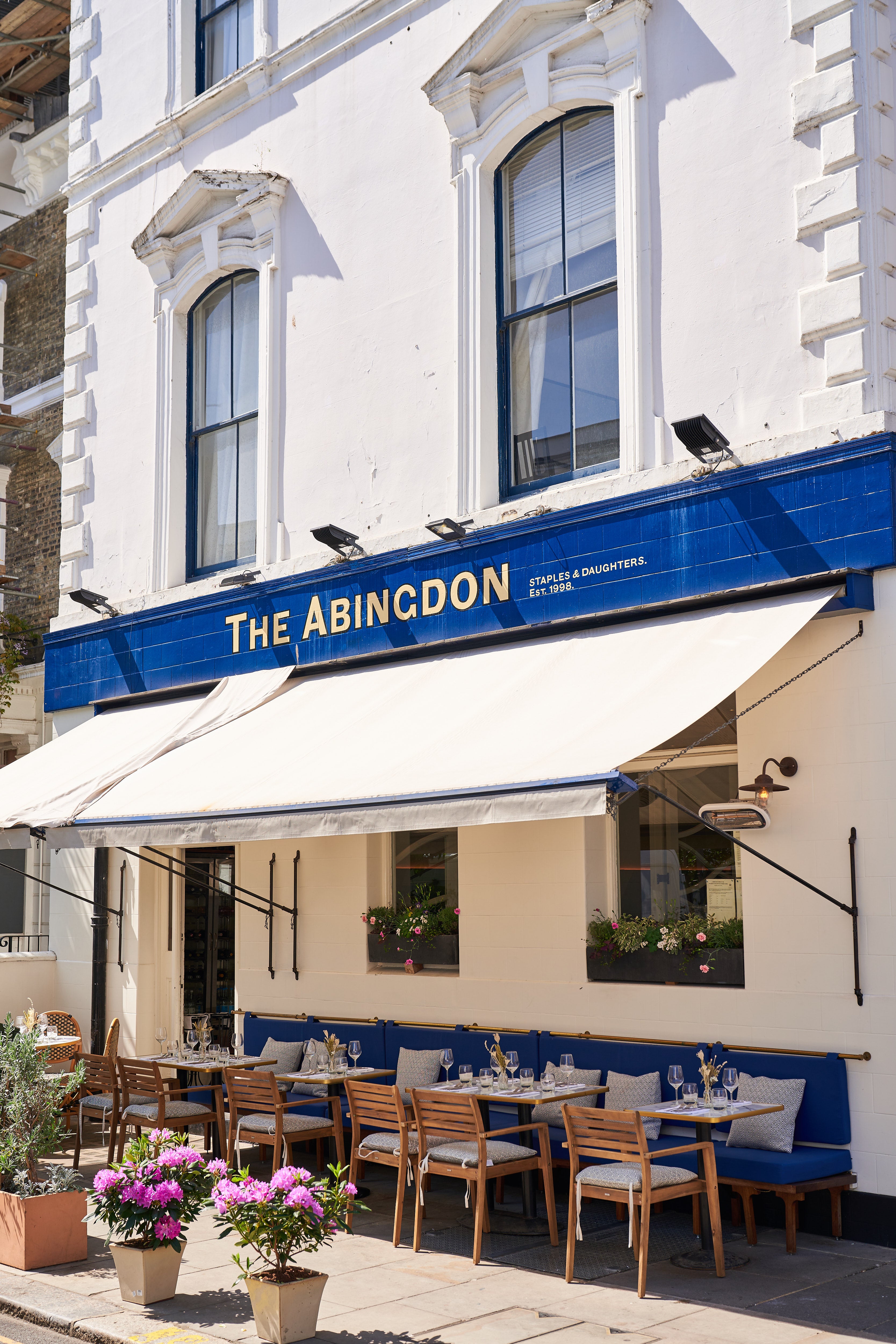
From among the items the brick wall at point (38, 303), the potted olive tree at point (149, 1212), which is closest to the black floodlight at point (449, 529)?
the potted olive tree at point (149, 1212)

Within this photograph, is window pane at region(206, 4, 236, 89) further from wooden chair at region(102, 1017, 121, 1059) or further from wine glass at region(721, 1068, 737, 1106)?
wine glass at region(721, 1068, 737, 1106)

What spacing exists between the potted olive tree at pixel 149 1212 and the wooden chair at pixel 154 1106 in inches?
132

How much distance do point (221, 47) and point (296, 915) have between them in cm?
819

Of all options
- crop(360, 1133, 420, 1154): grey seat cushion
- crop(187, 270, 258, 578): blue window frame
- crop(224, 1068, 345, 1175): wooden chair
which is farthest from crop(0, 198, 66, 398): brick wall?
crop(360, 1133, 420, 1154): grey seat cushion

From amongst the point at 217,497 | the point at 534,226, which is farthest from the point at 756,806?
the point at 217,497

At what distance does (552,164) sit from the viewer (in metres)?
10.1

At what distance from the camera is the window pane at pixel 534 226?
1007 cm

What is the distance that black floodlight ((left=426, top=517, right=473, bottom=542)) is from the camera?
9953 millimetres

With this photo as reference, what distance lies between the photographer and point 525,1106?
27.7 ft

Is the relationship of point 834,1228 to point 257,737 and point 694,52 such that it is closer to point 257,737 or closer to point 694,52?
point 257,737

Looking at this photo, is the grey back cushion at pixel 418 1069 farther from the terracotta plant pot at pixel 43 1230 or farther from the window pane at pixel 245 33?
the window pane at pixel 245 33

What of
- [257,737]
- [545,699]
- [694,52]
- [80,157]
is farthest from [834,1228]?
[80,157]

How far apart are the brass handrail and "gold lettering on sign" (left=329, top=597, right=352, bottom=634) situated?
4.30 metres

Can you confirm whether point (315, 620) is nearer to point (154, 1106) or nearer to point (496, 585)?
point (496, 585)
